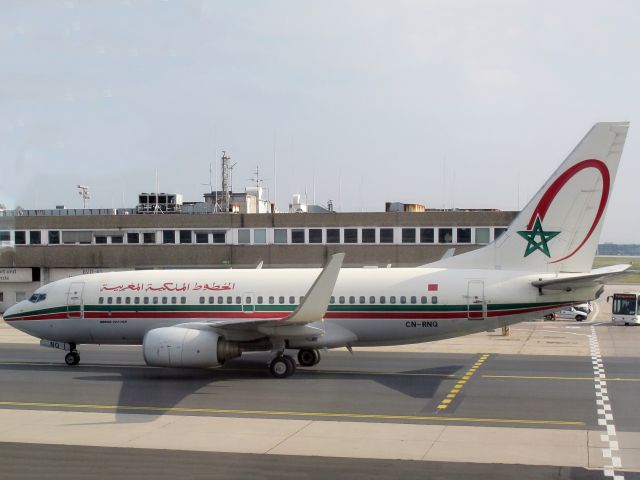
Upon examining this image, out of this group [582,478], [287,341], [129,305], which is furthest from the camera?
[129,305]

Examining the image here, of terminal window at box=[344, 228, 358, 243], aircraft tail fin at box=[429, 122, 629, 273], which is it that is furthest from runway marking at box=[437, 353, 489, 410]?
terminal window at box=[344, 228, 358, 243]

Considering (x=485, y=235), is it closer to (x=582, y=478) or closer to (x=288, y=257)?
(x=288, y=257)

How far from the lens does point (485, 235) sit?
5450cm

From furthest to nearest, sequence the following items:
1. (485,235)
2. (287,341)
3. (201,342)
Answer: (485,235), (287,341), (201,342)

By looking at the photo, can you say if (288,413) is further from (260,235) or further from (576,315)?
(576,315)

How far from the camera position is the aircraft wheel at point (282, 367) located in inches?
1155

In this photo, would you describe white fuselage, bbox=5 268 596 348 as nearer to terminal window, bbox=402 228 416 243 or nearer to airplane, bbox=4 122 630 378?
airplane, bbox=4 122 630 378

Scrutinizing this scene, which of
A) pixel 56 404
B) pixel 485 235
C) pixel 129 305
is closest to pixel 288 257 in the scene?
pixel 485 235

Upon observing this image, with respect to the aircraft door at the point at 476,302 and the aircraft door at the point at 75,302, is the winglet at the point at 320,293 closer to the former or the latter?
the aircraft door at the point at 476,302

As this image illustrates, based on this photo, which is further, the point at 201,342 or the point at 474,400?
the point at 201,342

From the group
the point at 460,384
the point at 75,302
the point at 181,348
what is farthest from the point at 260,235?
the point at 460,384

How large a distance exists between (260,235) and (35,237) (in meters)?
17.9

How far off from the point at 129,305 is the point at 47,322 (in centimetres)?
394

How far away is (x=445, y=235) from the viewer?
54.9 meters
